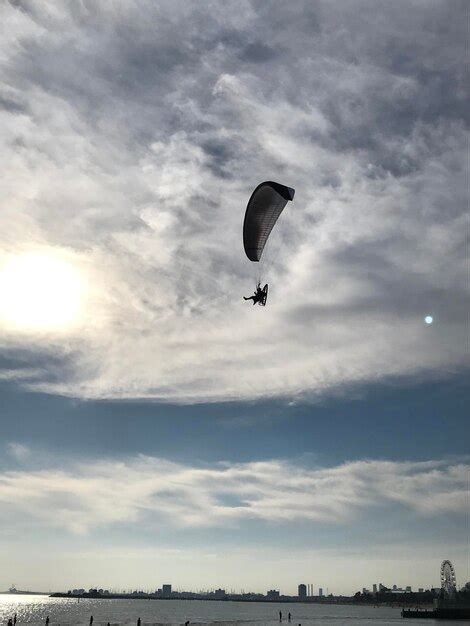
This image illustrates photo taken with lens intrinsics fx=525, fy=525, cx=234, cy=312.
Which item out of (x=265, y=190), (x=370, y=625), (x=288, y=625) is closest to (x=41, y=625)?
(x=288, y=625)

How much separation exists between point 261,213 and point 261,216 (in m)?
0.30

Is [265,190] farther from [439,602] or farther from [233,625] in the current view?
[439,602]

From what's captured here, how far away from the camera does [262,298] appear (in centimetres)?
3512

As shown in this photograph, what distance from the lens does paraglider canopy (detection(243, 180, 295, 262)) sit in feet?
108

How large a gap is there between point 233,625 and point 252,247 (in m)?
89.8

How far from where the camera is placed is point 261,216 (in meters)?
35.7

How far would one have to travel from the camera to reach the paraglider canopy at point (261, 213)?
33.1 meters

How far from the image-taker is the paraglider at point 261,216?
33.2 m

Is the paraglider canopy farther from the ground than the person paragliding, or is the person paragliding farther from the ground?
the paraglider canopy

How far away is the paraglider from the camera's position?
33.2 metres

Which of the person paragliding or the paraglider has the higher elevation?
the paraglider

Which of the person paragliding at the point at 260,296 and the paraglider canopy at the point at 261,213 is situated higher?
the paraglider canopy at the point at 261,213

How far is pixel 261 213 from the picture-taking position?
3544 centimetres

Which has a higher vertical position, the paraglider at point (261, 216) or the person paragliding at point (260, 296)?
the paraglider at point (261, 216)
